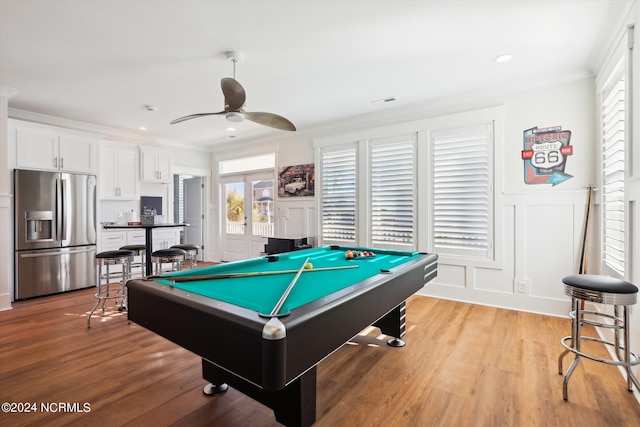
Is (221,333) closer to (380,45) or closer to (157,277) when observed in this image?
(157,277)

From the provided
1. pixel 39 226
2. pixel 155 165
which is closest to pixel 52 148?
pixel 39 226

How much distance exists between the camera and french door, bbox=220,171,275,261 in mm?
6117

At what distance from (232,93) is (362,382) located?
2439 mm

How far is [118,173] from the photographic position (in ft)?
16.9

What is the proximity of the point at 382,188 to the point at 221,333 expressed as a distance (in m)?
3.65

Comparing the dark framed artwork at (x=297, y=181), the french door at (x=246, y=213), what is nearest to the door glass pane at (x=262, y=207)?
the french door at (x=246, y=213)

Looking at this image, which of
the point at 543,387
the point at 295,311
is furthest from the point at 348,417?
the point at 543,387

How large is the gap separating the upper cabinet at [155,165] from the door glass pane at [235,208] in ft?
4.22

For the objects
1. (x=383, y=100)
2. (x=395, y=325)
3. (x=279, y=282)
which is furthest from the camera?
(x=383, y=100)

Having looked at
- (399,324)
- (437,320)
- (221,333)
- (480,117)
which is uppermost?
(480,117)

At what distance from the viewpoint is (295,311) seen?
46.6 inches

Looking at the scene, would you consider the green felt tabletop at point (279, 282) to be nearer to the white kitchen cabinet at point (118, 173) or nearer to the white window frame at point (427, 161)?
the white window frame at point (427, 161)

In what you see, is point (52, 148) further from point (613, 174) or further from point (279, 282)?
point (613, 174)

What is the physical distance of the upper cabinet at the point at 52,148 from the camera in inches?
158
